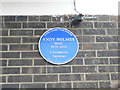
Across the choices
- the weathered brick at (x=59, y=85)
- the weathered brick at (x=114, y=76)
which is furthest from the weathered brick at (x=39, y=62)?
the weathered brick at (x=114, y=76)

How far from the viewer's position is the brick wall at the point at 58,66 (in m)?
2.36

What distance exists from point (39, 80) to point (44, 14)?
864 millimetres

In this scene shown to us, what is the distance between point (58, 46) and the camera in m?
2.42

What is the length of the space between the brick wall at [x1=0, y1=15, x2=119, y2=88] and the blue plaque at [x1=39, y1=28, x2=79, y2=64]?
6cm

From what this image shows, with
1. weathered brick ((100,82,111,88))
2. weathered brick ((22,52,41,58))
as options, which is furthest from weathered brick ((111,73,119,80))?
weathered brick ((22,52,41,58))

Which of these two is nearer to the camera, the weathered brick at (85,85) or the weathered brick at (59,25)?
the weathered brick at (85,85)

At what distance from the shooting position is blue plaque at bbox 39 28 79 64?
2.39m

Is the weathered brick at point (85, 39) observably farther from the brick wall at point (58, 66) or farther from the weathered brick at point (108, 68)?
the weathered brick at point (108, 68)

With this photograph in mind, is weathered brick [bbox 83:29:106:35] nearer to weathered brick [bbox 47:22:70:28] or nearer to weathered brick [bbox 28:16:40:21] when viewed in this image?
weathered brick [bbox 47:22:70:28]

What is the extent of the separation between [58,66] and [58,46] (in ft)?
0.83

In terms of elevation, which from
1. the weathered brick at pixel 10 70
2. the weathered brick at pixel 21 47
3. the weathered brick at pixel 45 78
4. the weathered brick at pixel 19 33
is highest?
the weathered brick at pixel 19 33

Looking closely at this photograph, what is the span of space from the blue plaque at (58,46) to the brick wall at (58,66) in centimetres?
6

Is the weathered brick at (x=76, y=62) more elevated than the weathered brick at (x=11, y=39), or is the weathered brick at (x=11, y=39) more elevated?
the weathered brick at (x=11, y=39)

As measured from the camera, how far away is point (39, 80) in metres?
2.35
